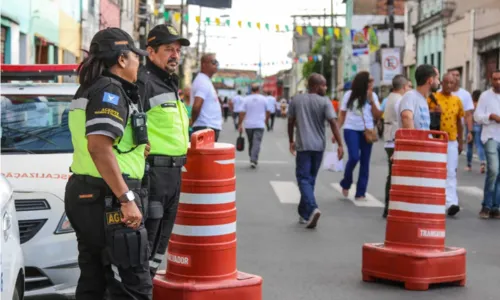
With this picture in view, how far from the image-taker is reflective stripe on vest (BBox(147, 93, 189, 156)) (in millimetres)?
5812

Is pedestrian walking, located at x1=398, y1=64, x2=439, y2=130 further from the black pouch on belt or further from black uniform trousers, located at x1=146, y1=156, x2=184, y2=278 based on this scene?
the black pouch on belt

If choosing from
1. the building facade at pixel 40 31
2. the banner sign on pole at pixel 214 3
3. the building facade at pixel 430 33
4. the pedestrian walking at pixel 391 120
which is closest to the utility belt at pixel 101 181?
the pedestrian walking at pixel 391 120

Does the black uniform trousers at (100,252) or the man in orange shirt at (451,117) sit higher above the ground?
the man in orange shirt at (451,117)

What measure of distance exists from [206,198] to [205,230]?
214 mm

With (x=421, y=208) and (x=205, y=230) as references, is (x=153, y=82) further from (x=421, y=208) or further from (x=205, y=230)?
(x=421, y=208)

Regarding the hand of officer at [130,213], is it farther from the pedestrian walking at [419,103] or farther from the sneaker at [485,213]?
the sneaker at [485,213]

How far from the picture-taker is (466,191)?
15617 millimetres

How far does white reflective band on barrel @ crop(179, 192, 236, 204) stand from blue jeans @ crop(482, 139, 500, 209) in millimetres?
6674

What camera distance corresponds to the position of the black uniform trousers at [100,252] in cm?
486

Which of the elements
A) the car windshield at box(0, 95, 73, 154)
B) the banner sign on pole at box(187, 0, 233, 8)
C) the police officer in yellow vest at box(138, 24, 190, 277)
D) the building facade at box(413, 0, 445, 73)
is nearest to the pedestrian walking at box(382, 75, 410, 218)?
the banner sign on pole at box(187, 0, 233, 8)

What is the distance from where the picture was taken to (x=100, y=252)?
504cm

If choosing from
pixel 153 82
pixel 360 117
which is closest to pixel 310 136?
pixel 360 117

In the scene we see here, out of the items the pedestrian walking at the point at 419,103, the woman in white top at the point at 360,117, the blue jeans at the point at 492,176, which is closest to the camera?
the pedestrian walking at the point at 419,103

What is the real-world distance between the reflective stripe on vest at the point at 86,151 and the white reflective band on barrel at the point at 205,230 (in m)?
1.35
